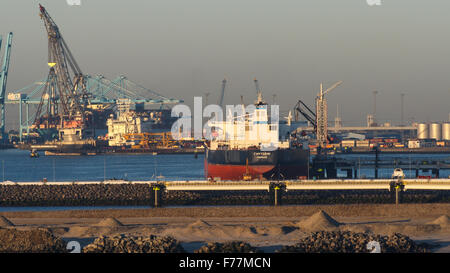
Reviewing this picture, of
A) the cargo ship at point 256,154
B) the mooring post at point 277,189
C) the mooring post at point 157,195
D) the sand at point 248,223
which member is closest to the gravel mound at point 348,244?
the sand at point 248,223

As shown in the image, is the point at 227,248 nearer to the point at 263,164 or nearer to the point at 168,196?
the point at 168,196

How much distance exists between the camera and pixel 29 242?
1608 inches

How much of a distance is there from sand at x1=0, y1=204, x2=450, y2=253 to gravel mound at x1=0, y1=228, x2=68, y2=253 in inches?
134

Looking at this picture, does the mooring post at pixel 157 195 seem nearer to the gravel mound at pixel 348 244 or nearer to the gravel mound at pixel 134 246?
the gravel mound at pixel 348 244

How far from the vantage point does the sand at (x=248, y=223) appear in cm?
4659

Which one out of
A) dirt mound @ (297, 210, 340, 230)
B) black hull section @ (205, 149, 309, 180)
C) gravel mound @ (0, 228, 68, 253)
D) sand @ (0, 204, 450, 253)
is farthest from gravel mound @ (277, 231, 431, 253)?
black hull section @ (205, 149, 309, 180)

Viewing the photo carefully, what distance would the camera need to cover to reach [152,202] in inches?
2906

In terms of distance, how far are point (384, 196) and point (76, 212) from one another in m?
31.4

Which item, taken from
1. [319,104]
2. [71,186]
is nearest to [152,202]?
[71,186]

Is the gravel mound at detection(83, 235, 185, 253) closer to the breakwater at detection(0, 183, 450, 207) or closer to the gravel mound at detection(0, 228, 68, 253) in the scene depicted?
the gravel mound at detection(0, 228, 68, 253)

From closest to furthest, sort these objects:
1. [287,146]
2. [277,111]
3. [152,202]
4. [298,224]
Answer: [298,224], [152,202], [287,146], [277,111]

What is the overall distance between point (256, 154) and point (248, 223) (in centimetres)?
4793

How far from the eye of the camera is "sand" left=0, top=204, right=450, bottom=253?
153 feet
